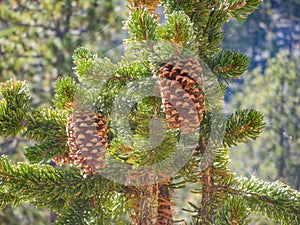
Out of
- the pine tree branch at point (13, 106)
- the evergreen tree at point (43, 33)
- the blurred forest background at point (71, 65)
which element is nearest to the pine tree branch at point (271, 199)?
the pine tree branch at point (13, 106)

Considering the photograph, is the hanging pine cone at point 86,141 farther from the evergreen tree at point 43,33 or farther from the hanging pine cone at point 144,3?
the evergreen tree at point 43,33

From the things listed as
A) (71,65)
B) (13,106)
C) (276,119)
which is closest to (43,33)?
(71,65)

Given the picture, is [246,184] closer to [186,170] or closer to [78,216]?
[186,170]

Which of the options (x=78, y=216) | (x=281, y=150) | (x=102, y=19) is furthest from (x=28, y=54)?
(x=78, y=216)

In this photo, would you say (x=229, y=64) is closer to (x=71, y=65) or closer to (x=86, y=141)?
(x=86, y=141)

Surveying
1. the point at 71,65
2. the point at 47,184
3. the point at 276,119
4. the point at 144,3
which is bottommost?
the point at 47,184

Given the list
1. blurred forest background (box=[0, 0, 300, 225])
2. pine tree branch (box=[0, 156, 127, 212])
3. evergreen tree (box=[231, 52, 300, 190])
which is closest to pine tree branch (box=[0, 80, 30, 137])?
pine tree branch (box=[0, 156, 127, 212])
